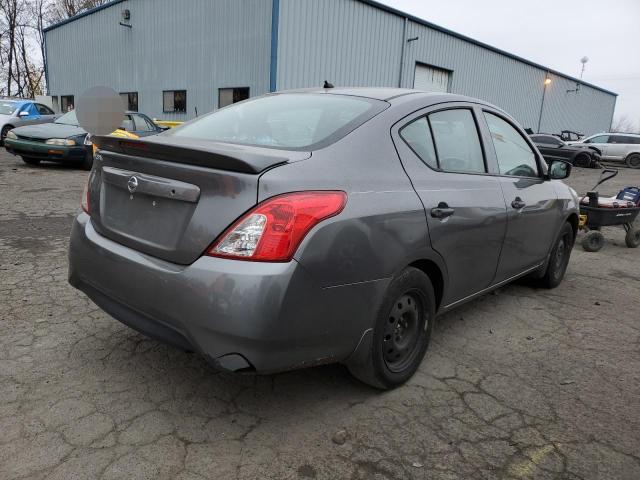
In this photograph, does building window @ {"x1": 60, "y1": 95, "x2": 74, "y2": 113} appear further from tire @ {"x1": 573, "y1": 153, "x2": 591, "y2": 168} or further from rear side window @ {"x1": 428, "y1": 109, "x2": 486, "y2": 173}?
rear side window @ {"x1": 428, "y1": 109, "x2": 486, "y2": 173}

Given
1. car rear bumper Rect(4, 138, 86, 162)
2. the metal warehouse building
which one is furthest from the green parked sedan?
the metal warehouse building

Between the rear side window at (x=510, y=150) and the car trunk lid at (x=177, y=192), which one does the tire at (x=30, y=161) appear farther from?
the rear side window at (x=510, y=150)

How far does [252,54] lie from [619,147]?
18435mm

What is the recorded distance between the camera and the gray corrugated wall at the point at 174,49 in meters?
15.9

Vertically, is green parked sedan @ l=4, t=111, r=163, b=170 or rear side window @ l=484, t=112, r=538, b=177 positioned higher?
rear side window @ l=484, t=112, r=538, b=177

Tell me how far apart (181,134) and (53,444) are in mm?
1747

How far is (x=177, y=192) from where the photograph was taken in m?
2.11

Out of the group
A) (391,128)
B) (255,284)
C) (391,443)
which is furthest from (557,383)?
(255,284)

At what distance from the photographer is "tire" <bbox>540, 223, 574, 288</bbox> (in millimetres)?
4434

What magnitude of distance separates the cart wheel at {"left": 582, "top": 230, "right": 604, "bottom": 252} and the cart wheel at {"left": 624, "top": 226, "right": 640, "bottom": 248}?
2.16 feet

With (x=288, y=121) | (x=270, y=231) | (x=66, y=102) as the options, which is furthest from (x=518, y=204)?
(x=66, y=102)

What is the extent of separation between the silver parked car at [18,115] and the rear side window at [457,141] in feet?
48.6

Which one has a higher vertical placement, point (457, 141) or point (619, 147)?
point (457, 141)

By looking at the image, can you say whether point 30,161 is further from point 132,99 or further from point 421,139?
point 132,99
